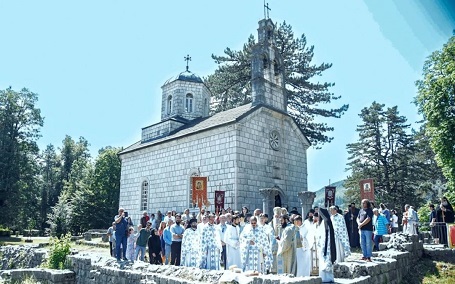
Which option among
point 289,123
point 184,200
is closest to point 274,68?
point 289,123

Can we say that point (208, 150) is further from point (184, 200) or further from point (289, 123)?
point (289, 123)

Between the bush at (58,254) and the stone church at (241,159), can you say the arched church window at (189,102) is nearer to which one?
the stone church at (241,159)

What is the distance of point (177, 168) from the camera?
2169 cm

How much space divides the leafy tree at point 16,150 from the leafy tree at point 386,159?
3153 centimetres

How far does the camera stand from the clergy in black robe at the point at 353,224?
1344 cm

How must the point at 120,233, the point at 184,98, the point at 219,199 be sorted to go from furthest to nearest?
the point at 184,98 < the point at 219,199 < the point at 120,233

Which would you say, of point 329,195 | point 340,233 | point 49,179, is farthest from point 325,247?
point 49,179

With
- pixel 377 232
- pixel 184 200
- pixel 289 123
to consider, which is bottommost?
pixel 377 232

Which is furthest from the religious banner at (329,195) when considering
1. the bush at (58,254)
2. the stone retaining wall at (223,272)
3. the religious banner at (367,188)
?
the bush at (58,254)

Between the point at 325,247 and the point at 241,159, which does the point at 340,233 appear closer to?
the point at 325,247

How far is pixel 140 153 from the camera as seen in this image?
25.1 metres

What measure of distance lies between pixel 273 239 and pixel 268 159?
10.6 metres

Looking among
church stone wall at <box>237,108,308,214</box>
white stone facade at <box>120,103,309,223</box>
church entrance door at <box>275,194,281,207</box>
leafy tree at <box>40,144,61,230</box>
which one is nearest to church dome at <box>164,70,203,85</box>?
white stone facade at <box>120,103,309,223</box>

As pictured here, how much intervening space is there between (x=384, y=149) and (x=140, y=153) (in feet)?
72.5
